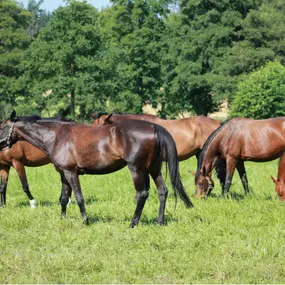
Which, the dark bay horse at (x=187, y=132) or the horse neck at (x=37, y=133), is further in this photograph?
the dark bay horse at (x=187, y=132)

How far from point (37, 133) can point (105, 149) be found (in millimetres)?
1496

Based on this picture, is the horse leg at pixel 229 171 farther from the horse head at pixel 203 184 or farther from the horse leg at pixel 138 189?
the horse leg at pixel 138 189

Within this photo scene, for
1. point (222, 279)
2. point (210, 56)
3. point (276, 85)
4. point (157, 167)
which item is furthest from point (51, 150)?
point (210, 56)

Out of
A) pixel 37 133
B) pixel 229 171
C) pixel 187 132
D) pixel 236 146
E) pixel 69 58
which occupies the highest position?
pixel 69 58

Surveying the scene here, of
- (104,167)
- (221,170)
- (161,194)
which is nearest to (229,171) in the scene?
(221,170)

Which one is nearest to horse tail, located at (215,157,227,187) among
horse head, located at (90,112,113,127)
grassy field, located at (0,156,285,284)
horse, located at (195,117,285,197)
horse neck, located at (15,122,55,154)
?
horse, located at (195,117,285,197)

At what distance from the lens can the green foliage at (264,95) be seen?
97.5 feet

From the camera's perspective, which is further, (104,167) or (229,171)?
(229,171)

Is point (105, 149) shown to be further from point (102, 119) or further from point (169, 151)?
point (102, 119)

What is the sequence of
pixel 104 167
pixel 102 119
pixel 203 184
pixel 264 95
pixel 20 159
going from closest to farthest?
1. pixel 104 167
2. pixel 203 184
3. pixel 20 159
4. pixel 102 119
5. pixel 264 95

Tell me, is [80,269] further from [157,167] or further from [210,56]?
[210,56]

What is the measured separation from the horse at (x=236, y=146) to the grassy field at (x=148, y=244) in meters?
0.88

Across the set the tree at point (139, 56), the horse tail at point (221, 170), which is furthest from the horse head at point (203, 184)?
the tree at point (139, 56)

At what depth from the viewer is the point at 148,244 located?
284 inches
